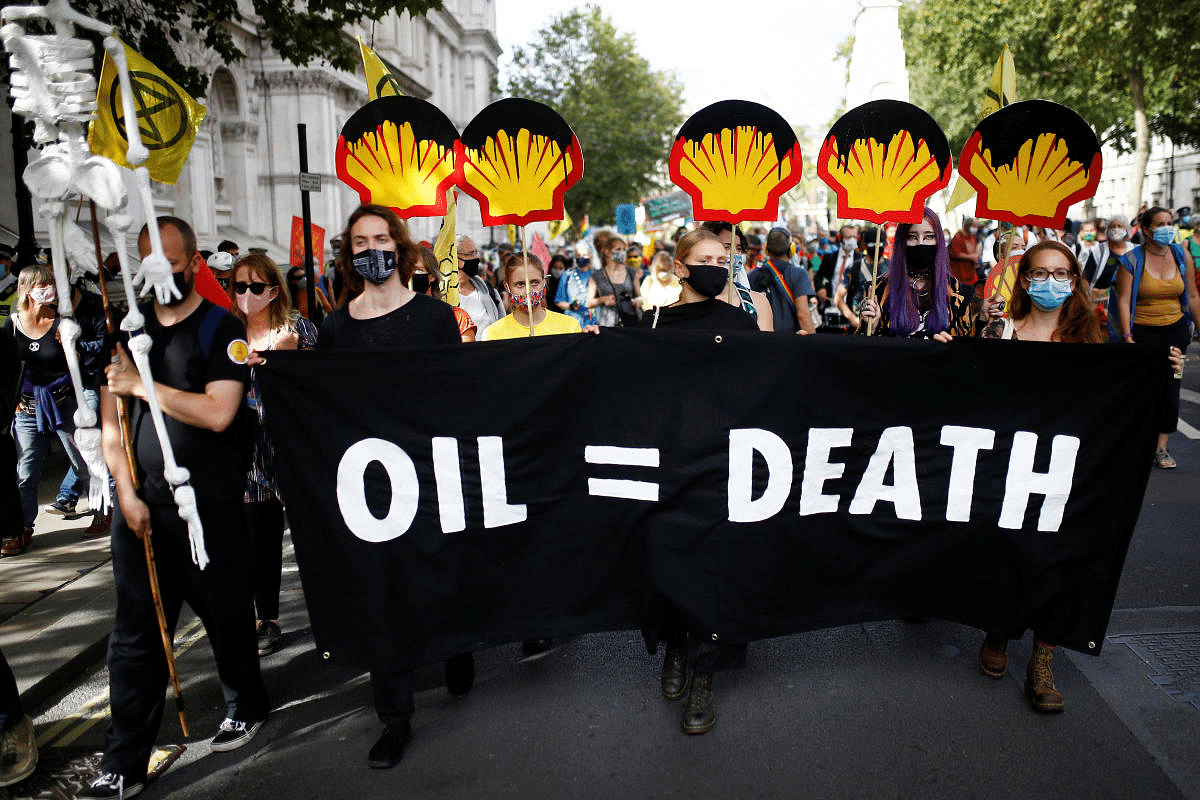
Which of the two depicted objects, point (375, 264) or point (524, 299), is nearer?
point (375, 264)

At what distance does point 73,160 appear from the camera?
3.45 m

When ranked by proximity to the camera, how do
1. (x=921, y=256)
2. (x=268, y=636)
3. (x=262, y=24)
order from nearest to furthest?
(x=268, y=636), (x=921, y=256), (x=262, y=24)

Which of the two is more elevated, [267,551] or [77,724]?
[267,551]

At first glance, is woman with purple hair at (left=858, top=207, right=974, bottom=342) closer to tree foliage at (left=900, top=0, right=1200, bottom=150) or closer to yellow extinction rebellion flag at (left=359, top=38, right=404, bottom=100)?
yellow extinction rebellion flag at (left=359, top=38, right=404, bottom=100)

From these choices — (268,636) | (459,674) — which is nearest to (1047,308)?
(459,674)

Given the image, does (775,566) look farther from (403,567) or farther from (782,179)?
(782,179)

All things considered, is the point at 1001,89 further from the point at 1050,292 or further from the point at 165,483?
the point at 165,483

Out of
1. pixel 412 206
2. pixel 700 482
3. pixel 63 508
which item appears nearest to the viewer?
pixel 700 482

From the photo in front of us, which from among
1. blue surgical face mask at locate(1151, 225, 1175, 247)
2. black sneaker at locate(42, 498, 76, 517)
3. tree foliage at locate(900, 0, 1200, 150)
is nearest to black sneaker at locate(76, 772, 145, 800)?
black sneaker at locate(42, 498, 76, 517)

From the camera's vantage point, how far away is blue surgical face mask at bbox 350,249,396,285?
166 inches

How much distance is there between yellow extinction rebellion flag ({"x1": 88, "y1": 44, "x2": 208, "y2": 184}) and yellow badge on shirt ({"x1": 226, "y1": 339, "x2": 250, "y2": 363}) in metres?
0.69

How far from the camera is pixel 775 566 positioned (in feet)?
13.3

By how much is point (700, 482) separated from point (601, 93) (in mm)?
50948

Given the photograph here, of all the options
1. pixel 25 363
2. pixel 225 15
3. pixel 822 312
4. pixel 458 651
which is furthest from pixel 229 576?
pixel 822 312
